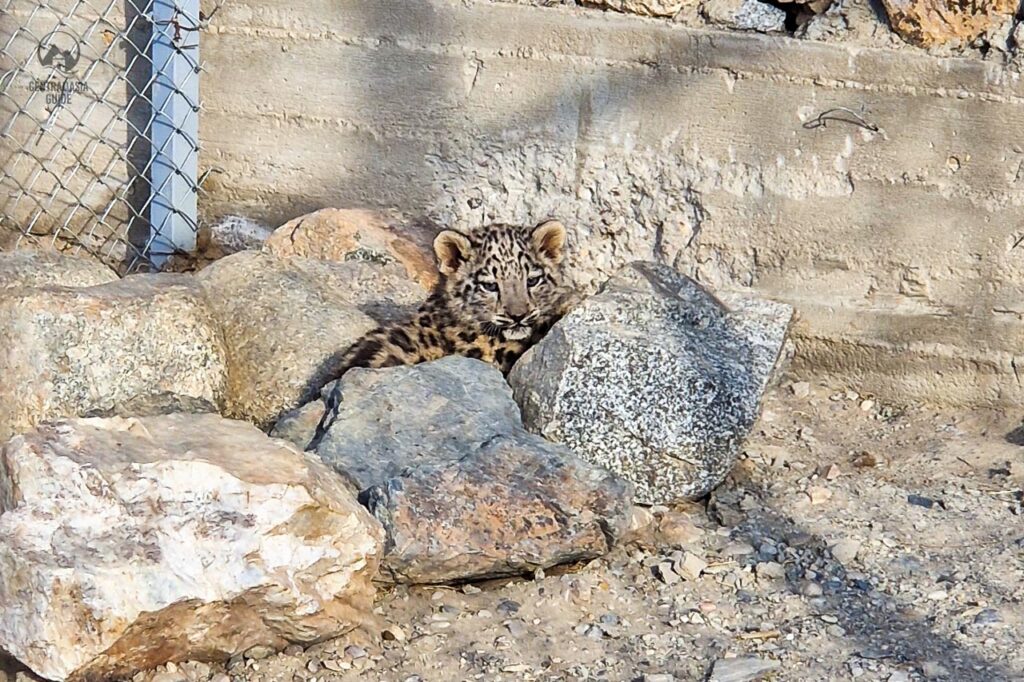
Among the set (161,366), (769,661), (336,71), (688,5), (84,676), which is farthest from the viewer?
(336,71)

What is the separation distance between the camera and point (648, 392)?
205 inches

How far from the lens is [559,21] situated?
6.11 metres

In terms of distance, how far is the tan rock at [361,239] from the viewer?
6.46m

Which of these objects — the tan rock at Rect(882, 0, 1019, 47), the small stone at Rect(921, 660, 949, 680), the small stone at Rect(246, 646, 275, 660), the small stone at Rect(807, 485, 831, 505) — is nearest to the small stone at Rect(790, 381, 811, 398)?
the small stone at Rect(807, 485, 831, 505)

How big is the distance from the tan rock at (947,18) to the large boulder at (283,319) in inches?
92.9

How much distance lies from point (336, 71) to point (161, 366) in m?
1.74

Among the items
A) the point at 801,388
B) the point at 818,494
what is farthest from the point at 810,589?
the point at 801,388

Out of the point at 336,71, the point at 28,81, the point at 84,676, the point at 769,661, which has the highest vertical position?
the point at 336,71

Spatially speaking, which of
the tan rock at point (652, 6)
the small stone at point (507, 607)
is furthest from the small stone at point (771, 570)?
the tan rock at point (652, 6)

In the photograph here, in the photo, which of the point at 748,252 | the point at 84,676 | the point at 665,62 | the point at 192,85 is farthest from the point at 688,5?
the point at 84,676

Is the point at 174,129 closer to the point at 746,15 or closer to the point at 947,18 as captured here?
the point at 746,15

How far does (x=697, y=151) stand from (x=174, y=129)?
2.43 meters

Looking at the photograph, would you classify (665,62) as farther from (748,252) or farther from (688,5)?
(748,252)

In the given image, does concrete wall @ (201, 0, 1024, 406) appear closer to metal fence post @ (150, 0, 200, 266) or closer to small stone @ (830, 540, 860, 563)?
metal fence post @ (150, 0, 200, 266)
